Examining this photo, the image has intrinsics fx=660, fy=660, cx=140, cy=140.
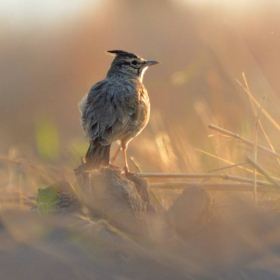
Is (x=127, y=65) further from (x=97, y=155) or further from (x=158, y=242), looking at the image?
(x=158, y=242)

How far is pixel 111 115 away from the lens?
19.4 feet

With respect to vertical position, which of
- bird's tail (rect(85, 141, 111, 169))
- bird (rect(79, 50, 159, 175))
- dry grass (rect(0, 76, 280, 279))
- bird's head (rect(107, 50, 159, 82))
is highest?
bird's head (rect(107, 50, 159, 82))

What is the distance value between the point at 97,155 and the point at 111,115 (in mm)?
537

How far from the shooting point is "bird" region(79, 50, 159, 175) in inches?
223

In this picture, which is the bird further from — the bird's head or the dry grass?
the dry grass

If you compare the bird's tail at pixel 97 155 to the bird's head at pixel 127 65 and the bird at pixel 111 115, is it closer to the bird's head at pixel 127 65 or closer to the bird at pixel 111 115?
the bird at pixel 111 115

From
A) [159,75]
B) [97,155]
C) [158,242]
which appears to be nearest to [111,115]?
[97,155]

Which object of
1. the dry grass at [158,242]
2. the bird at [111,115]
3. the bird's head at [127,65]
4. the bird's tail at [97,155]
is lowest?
the dry grass at [158,242]

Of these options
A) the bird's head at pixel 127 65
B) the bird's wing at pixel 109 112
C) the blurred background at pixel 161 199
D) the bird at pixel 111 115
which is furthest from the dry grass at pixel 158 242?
the bird's head at pixel 127 65

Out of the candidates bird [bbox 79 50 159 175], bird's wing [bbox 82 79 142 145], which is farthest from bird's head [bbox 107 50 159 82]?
bird's wing [bbox 82 79 142 145]

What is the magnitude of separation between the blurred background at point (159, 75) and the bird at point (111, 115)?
22 centimetres

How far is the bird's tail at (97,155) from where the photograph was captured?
5.27 meters

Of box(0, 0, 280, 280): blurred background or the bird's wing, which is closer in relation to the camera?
box(0, 0, 280, 280): blurred background

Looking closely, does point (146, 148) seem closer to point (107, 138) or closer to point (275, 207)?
point (107, 138)
